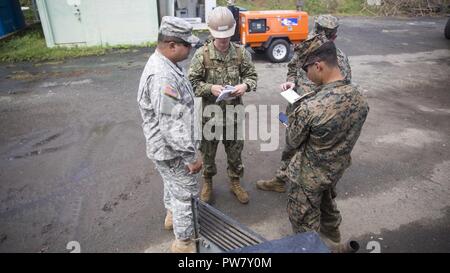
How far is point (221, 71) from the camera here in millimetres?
3098

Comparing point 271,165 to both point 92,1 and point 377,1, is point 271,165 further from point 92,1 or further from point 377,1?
point 377,1

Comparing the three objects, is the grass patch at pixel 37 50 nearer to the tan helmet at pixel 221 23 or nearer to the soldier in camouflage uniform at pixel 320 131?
the tan helmet at pixel 221 23

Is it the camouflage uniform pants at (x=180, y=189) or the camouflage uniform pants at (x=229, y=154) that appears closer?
the camouflage uniform pants at (x=180, y=189)

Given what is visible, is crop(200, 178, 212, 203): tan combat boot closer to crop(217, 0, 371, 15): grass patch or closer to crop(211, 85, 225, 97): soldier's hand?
crop(211, 85, 225, 97): soldier's hand

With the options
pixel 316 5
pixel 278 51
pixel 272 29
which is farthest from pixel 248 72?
pixel 316 5

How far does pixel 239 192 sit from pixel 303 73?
4.88 ft

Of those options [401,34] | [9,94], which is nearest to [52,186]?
[9,94]

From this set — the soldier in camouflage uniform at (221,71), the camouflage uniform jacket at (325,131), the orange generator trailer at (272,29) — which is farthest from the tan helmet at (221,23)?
the orange generator trailer at (272,29)

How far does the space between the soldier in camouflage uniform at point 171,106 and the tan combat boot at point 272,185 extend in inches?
52.4

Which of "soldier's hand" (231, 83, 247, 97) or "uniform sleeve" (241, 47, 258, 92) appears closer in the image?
"soldier's hand" (231, 83, 247, 97)

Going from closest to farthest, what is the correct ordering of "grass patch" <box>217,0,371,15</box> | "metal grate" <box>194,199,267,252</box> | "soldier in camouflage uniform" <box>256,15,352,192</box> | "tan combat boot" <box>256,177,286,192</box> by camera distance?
"metal grate" <box>194,199,267,252</box> → "soldier in camouflage uniform" <box>256,15,352,192</box> → "tan combat boot" <box>256,177,286,192</box> → "grass patch" <box>217,0,371,15</box>

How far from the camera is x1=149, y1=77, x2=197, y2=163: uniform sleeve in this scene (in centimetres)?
221

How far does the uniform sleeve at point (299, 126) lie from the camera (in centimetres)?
214

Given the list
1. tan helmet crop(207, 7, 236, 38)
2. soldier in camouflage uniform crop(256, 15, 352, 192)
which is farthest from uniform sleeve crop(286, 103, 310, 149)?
tan helmet crop(207, 7, 236, 38)
